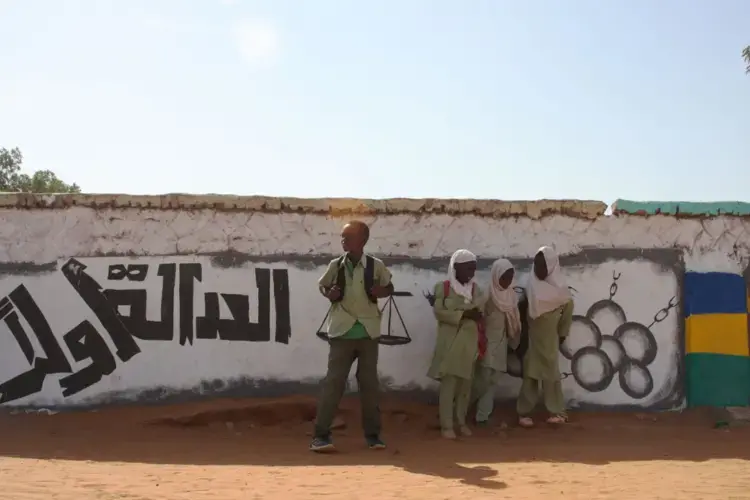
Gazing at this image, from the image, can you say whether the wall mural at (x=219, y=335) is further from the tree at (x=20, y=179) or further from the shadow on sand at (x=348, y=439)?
the tree at (x=20, y=179)

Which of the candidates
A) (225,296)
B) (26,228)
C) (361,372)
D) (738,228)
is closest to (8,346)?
(26,228)

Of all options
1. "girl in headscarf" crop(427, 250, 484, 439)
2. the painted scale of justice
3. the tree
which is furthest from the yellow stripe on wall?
the tree

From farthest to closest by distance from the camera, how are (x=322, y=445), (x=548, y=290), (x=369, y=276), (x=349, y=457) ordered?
(x=548, y=290) → (x=369, y=276) → (x=322, y=445) → (x=349, y=457)

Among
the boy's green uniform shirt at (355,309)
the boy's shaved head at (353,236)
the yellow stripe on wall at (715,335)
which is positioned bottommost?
the yellow stripe on wall at (715,335)

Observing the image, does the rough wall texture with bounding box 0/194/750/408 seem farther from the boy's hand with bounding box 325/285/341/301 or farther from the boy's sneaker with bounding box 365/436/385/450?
the boy's hand with bounding box 325/285/341/301

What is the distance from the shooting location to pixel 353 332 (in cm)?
534

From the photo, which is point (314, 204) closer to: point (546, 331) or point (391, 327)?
point (391, 327)

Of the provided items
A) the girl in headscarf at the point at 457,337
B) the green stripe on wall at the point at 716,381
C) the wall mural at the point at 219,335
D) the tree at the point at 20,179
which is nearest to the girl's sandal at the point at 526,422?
the wall mural at the point at 219,335

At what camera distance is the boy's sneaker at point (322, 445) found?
530 centimetres

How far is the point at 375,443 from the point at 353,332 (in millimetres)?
851

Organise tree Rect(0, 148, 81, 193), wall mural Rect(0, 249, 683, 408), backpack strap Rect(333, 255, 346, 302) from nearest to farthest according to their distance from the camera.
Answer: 1. backpack strap Rect(333, 255, 346, 302)
2. wall mural Rect(0, 249, 683, 408)
3. tree Rect(0, 148, 81, 193)

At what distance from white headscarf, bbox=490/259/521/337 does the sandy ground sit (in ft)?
2.99

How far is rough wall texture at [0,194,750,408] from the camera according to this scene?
6.62 metres

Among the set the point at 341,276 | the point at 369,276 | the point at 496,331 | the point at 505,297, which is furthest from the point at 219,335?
the point at 505,297
